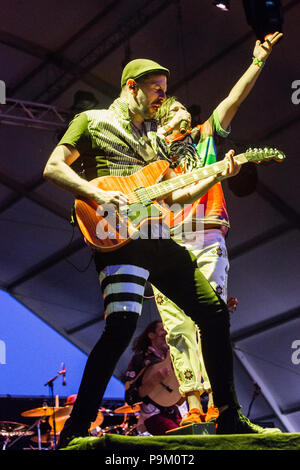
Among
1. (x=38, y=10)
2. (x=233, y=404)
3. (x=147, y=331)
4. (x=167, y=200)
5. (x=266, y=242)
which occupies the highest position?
(x=38, y=10)

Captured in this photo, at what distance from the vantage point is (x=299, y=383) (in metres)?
10.7

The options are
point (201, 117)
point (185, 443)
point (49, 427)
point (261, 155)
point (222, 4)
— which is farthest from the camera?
point (49, 427)

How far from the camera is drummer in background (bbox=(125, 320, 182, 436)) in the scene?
20.6 ft

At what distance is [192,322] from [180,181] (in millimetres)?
959

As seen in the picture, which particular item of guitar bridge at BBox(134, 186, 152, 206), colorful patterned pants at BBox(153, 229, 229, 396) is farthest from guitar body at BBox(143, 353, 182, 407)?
guitar bridge at BBox(134, 186, 152, 206)

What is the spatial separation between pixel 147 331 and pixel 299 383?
4.93 m

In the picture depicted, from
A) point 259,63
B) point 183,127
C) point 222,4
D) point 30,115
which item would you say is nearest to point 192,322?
point 183,127

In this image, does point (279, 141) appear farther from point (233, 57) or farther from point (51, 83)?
point (51, 83)

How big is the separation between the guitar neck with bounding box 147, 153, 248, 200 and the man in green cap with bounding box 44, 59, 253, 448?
0.19 feet

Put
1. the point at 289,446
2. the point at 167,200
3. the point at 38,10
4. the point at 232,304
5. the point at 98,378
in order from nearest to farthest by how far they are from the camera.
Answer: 1. the point at 289,446
2. the point at 98,378
3. the point at 167,200
4. the point at 232,304
5. the point at 38,10

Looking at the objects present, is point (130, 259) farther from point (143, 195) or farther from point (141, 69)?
point (141, 69)

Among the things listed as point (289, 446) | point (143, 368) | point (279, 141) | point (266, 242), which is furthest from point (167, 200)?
point (266, 242)

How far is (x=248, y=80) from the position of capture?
358cm

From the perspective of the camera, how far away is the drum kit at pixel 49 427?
326 inches
